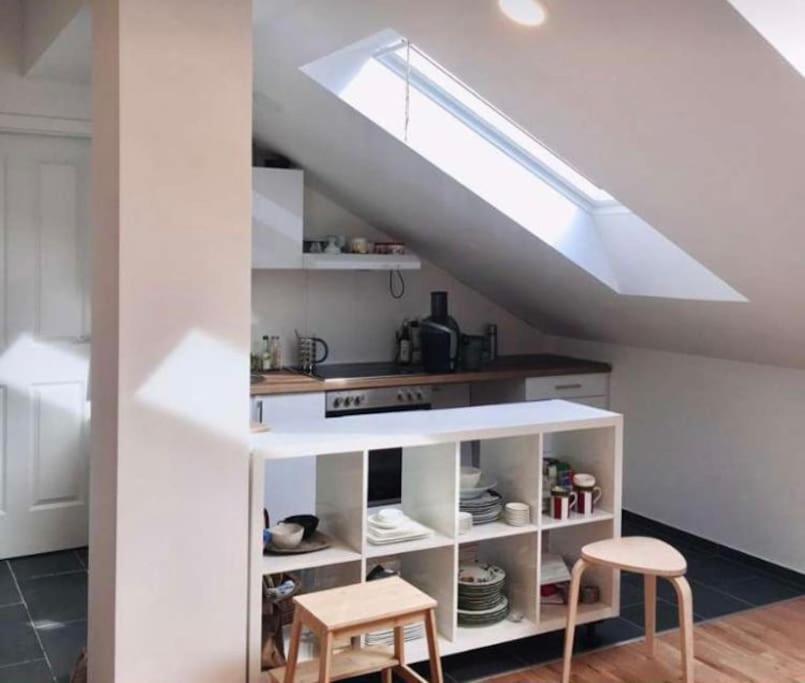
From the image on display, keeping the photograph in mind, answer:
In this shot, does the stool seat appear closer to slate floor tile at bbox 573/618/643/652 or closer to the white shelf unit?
the white shelf unit

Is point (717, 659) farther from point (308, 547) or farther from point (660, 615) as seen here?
point (308, 547)

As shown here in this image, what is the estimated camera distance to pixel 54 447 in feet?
14.3

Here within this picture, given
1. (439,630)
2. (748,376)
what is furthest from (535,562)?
(748,376)

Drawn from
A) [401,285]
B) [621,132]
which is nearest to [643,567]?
[621,132]

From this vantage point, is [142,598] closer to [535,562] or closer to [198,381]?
[198,381]

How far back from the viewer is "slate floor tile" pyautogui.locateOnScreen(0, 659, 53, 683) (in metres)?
3.07

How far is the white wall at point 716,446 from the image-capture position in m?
4.22

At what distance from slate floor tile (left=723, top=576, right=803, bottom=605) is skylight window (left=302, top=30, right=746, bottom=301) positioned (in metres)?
1.30

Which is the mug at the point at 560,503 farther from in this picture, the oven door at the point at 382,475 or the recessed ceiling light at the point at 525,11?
the recessed ceiling light at the point at 525,11

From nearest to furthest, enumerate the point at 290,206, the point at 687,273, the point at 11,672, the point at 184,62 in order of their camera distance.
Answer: the point at 184,62 → the point at 11,672 → the point at 687,273 → the point at 290,206

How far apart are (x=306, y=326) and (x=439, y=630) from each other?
234 cm

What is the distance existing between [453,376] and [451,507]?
5.72 ft

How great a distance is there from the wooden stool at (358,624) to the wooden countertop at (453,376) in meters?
1.75

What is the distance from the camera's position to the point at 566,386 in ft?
16.9
